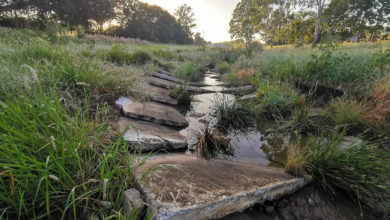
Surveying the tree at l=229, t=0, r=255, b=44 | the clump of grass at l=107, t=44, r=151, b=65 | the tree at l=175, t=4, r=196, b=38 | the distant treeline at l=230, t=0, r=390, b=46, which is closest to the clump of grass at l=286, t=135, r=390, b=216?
the clump of grass at l=107, t=44, r=151, b=65

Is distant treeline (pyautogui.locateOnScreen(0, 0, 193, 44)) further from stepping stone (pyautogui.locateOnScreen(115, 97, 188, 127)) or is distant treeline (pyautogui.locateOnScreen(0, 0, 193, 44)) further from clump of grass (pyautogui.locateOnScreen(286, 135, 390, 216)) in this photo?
clump of grass (pyautogui.locateOnScreen(286, 135, 390, 216))

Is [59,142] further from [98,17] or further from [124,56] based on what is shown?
[98,17]

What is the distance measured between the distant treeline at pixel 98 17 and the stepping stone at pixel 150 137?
8.02 m

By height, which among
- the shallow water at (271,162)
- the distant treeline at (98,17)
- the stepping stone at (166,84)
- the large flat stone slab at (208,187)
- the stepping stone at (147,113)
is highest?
the distant treeline at (98,17)

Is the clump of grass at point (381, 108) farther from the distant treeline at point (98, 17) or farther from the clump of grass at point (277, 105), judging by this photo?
the distant treeline at point (98, 17)

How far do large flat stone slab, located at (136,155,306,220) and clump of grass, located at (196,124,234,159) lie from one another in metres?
0.35

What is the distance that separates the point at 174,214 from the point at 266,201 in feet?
2.59

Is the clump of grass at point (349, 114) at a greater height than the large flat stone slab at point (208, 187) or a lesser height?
greater

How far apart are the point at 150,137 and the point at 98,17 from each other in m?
26.9

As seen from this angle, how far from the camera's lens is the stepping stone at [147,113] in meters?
2.19

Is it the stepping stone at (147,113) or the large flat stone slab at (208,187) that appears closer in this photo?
the large flat stone slab at (208,187)

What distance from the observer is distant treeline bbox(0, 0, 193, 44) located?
531 inches

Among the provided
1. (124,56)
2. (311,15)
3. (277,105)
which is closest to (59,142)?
(277,105)

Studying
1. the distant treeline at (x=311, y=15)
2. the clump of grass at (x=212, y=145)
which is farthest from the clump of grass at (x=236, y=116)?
the distant treeline at (x=311, y=15)
